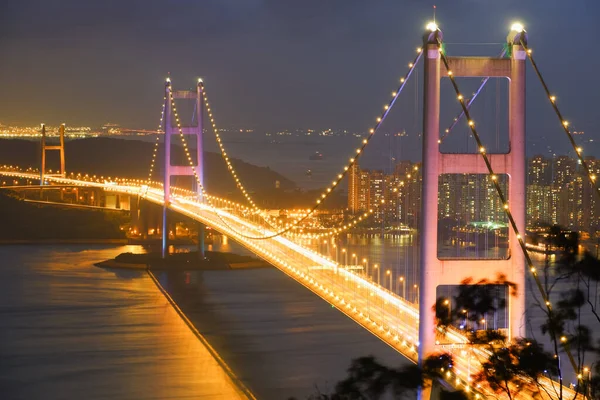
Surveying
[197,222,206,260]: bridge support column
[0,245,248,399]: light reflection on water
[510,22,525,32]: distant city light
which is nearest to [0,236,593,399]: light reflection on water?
[0,245,248,399]: light reflection on water

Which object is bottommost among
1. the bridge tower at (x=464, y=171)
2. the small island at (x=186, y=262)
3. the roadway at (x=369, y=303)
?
the small island at (x=186, y=262)

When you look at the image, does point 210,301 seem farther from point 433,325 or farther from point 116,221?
point 116,221

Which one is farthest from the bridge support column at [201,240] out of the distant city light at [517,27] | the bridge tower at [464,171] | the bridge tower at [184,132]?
the distant city light at [517,27]

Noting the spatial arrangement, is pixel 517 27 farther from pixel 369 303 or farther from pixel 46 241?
pixel 46 241

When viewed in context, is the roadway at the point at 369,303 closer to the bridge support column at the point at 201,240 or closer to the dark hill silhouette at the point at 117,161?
the bridge support column at the point at 201,240

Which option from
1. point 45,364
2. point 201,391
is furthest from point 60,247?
point 201,391

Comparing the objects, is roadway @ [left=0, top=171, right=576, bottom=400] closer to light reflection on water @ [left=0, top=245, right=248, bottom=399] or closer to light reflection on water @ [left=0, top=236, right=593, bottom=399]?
light reflection on water @ [left=0, top=236, right=593, bottom=399]

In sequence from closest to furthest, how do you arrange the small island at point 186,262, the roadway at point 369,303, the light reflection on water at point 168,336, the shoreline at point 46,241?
the roadway at point 369,303
the light reflection on water at point 168,336
the small island at point 186,262
the shoreline at point 46,241

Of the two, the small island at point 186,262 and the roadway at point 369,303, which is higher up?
the roadway at point 369,303
